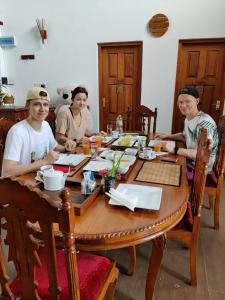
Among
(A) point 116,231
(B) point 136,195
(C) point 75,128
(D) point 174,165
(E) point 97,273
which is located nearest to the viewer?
(A) point 116,231

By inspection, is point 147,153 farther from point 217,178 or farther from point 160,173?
point 217,178

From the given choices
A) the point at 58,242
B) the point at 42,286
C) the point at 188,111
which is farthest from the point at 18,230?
the point at 188,111

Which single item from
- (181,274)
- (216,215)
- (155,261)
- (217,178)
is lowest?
A: (181,274)

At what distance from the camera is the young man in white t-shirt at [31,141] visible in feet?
4.57

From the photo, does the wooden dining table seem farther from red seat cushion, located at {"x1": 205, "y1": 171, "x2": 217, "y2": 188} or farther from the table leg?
red seat cushion, located at {"x1": 205, "y1": 171, "x2": 217, "y2": 188}

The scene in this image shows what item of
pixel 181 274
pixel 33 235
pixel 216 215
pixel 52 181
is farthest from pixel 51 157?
pixel 216 215

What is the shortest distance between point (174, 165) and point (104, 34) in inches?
113

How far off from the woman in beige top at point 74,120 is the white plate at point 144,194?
120 cm

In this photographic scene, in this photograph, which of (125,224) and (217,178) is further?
(217,178)

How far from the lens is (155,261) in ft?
3.75

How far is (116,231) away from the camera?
2.83ft

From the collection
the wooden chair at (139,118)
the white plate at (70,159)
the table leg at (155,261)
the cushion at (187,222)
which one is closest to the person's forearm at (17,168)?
the white plate at (70,159)

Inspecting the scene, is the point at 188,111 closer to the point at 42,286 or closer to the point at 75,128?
the point at 75,128

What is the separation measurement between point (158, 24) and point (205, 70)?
1002 millimetres
